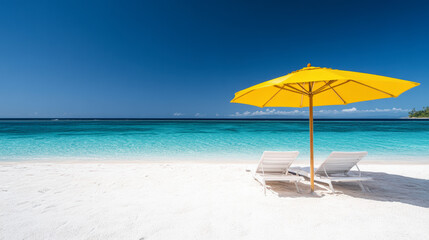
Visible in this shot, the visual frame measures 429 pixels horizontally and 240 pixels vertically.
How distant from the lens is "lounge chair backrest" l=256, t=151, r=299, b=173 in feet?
12.4

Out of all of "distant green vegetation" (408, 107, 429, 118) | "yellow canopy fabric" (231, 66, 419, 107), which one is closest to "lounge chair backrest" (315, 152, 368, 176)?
"yellow canopy fabric" (231, 66, 419, 107)

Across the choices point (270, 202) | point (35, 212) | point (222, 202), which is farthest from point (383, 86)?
point (35, 212)

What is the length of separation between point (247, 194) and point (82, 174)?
3.73 meters

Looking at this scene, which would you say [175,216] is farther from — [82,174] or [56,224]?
[82,174]

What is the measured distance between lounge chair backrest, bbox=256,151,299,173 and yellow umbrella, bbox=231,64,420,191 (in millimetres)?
399

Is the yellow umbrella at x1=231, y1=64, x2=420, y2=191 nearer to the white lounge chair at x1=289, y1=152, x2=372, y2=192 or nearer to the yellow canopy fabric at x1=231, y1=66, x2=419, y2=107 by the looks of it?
the yellow canopy fabric at x1=231, y1=66, x2=419, y2=107

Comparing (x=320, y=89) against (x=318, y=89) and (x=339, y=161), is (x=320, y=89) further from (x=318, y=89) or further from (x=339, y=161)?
(x=339, y=161)

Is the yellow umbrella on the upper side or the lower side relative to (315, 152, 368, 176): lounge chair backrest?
upper

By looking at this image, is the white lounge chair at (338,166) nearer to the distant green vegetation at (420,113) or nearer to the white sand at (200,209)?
the white sand at (200,209)

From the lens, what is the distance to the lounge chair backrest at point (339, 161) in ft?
12.1

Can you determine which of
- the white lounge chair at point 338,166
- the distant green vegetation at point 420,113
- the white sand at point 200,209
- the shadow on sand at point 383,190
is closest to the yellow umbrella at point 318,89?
the white lounge chair at point 338,166

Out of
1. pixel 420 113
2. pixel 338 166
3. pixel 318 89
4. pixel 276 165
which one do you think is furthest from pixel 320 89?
pixel 420 113

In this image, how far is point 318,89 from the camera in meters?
3.59

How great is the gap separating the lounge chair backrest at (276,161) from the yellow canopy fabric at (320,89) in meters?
1.11
